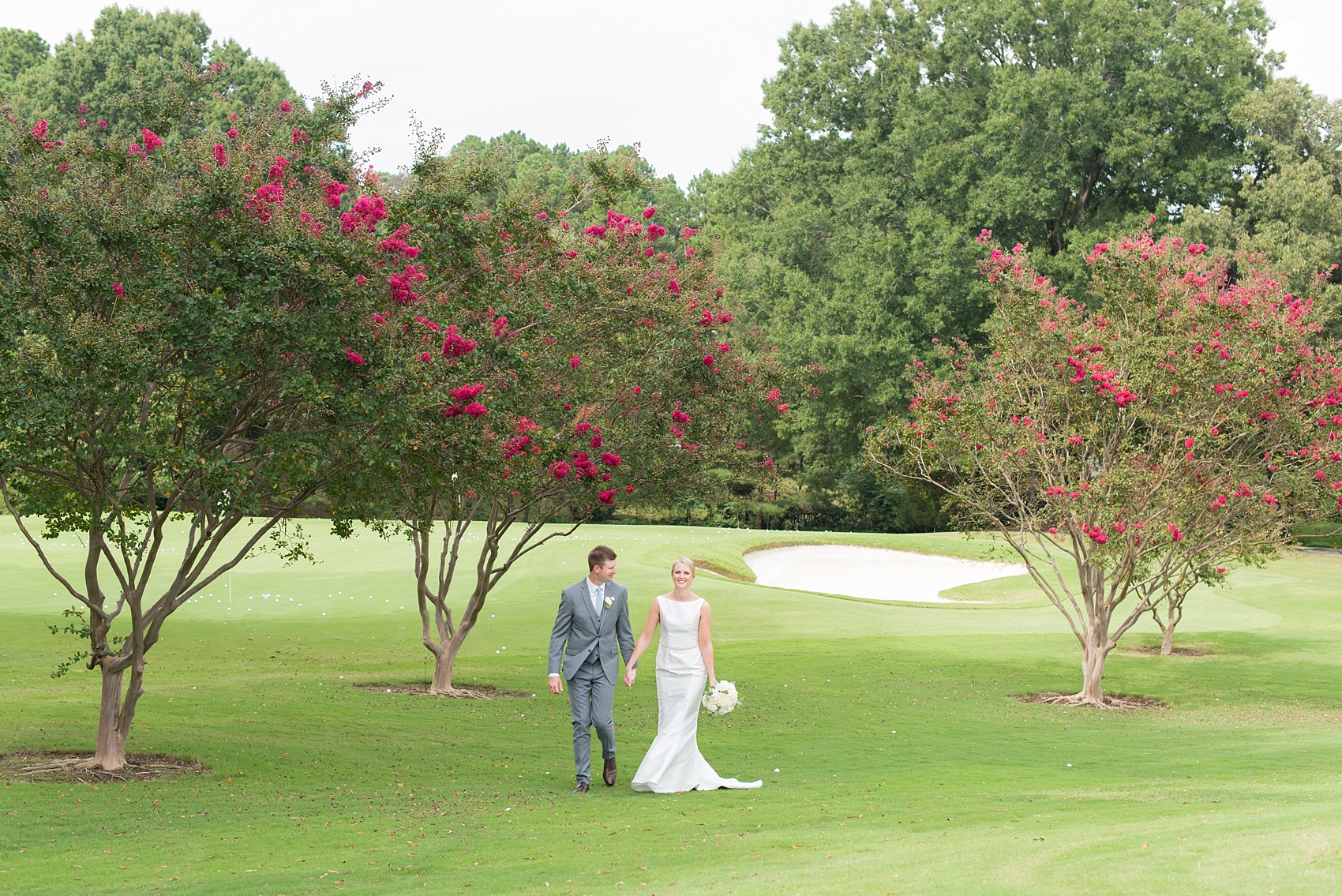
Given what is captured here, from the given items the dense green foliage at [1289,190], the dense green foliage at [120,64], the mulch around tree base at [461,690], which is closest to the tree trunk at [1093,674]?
the mulch around tree base at [461,690]

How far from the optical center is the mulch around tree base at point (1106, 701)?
58.3 ft

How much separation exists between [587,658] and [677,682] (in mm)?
787

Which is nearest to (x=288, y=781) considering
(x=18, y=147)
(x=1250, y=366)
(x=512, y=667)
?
(x=18, y=147)

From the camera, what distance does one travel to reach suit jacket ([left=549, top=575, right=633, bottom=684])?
10.0 m

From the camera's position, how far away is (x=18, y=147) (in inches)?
382

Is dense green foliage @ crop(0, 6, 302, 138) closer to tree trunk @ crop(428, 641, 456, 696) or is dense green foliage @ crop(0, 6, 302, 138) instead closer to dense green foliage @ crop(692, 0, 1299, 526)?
dense green foliage @ crop(692, 0, 1299, 526)

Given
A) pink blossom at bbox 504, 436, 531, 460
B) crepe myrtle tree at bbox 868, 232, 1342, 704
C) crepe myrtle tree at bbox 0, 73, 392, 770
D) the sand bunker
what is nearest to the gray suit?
pink blossom at bbox 504, 436, 531, 460

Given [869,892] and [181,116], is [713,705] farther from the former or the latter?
[181,116]

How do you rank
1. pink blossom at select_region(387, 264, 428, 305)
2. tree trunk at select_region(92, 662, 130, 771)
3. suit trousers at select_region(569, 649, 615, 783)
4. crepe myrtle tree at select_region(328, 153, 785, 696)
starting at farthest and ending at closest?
tree trunk at select_region(92, 662, 130, 771)
crepe myrtle tree at select_region(328, 153, 785, 696)
suit trousers at select_region(569, 649, 615, 783)
pink blossom at select_region(387, 264, 428, 305)

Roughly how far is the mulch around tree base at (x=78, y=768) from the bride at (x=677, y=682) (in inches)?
170

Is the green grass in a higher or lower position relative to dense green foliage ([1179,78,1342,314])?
lower

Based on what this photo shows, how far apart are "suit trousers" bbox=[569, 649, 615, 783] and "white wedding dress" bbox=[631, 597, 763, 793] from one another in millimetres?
445

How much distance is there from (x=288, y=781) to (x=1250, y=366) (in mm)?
12854

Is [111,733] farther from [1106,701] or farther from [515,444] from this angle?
[1106,701]
